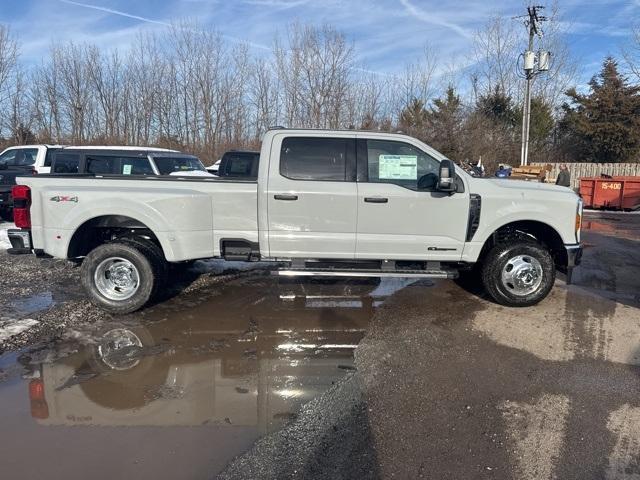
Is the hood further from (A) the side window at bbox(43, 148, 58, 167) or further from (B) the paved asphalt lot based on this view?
(A) the side window at bbox(43, 148, 58, 167)

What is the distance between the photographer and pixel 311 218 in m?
6.20

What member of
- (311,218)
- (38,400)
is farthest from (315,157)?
(38,400)

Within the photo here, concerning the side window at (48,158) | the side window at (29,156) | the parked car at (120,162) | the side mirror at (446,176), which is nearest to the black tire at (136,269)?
the side mirror at (446,176)

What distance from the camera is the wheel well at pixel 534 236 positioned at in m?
6.53

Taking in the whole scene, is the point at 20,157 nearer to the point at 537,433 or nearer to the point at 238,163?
the point at 238,163

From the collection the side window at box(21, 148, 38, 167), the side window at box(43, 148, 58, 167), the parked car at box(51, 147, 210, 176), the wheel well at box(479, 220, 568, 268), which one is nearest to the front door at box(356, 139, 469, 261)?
the wheel well at box(479, 220, 568, 268)

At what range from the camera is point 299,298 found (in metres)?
6.99

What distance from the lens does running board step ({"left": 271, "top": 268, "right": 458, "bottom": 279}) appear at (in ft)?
20.3

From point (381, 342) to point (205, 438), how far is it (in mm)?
2340

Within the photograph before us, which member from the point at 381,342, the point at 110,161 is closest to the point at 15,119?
the point at 110,161

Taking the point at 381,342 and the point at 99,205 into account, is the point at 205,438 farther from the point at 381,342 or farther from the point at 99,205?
the point at 99,205

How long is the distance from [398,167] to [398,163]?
50 millimetres

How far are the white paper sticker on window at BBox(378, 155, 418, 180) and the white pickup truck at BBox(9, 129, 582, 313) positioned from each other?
12 millimetres

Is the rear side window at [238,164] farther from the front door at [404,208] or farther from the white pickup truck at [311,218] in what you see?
the front door at [404,208]
